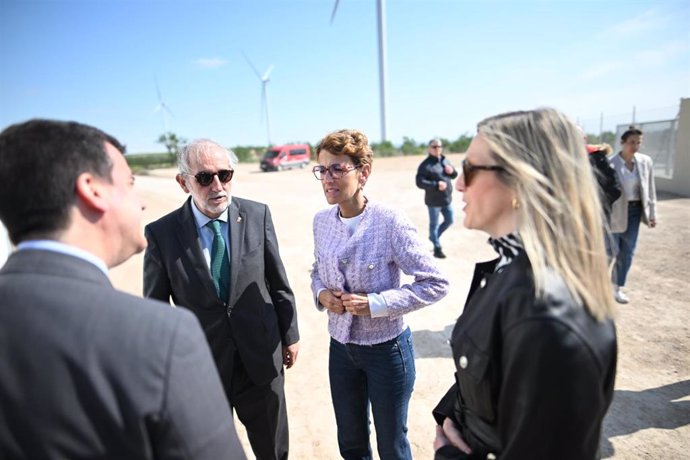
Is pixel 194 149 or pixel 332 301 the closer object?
pixel 332 301

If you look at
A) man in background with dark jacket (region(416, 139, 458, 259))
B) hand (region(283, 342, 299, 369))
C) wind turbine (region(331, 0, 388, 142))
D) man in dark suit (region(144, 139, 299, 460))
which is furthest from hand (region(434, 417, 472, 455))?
wind turbine (region(331, 0, 388, 142))

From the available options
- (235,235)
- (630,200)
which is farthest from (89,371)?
(630,200)

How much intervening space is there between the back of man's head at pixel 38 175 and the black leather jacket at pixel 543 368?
4.01 ft

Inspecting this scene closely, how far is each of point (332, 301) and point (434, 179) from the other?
18.2 feet

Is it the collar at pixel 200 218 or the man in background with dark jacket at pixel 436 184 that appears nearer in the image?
the collar at pixel 200 218

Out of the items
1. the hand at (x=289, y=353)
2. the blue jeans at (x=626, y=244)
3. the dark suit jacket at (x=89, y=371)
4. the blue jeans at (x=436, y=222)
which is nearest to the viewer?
the dark suit jacket at (x=89, y=371)

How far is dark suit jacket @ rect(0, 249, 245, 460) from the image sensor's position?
83 cm

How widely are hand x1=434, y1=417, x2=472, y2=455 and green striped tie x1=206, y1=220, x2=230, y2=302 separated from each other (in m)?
1.39

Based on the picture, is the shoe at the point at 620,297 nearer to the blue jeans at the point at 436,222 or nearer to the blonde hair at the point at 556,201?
the blue jeans at the point at 436,222

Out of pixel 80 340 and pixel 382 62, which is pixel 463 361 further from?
pixel 382 62

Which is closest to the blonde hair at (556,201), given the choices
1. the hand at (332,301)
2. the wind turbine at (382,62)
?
the hand at (332,301)

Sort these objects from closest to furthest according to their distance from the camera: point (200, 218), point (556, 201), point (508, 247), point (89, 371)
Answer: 1. point (89, 371)
2. point (556, 201)
3. point (508, 247)
4. point (200, 218)

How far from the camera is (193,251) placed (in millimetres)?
2217

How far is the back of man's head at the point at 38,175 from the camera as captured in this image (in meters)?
0.94
